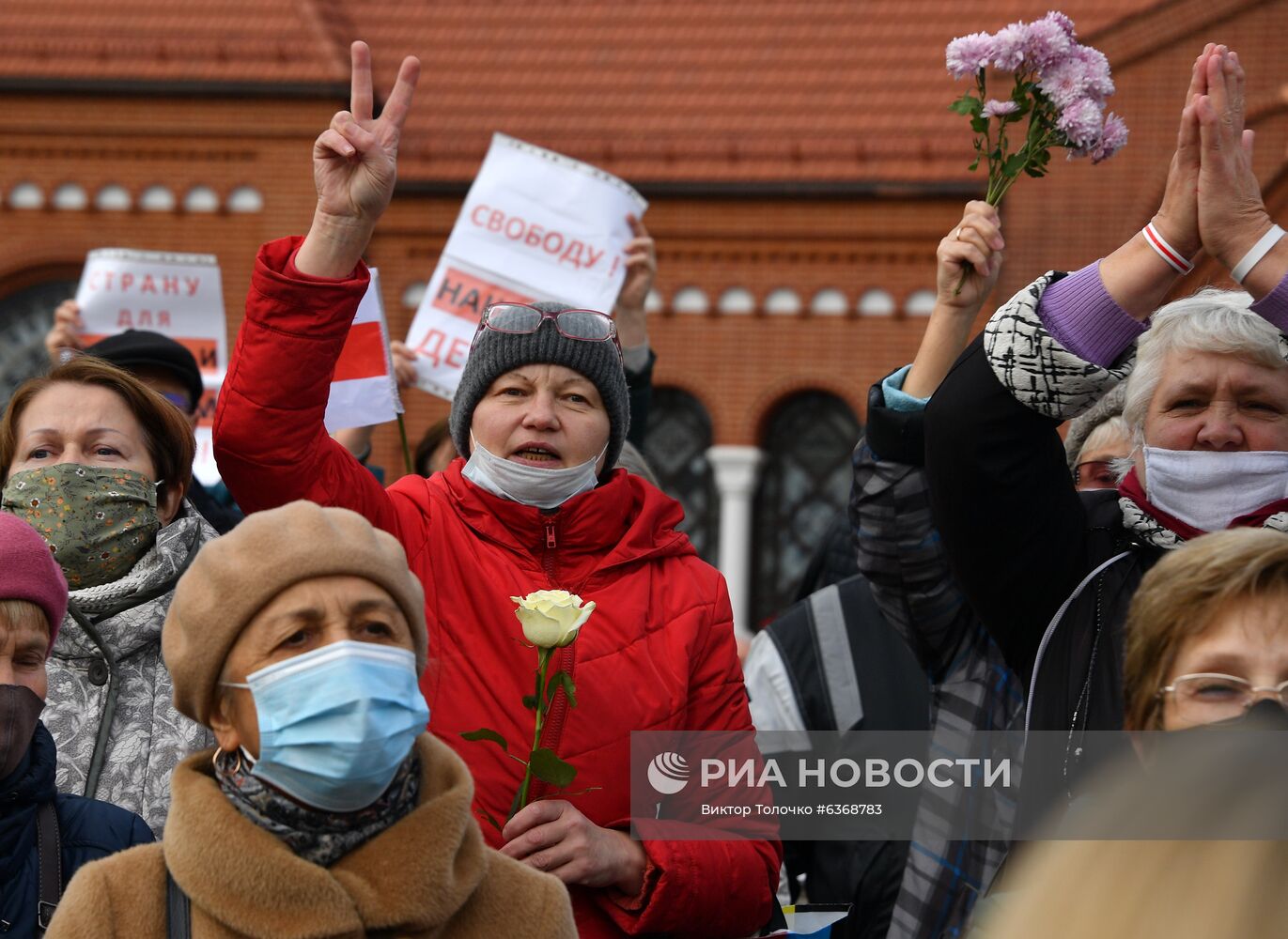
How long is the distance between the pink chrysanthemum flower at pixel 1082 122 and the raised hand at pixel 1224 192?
0.63m

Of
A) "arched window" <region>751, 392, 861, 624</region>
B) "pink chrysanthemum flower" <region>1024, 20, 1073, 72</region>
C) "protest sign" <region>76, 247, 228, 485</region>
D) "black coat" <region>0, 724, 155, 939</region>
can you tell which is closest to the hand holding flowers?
"black coat" <region>0, 724, 155, 939</region>

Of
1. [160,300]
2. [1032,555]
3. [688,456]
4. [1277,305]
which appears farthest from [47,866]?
[688,456]

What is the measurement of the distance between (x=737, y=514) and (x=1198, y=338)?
1108 cm

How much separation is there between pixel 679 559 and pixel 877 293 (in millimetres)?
11209

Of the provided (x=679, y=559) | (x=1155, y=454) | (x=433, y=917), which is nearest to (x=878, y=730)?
(x=679, y=559)

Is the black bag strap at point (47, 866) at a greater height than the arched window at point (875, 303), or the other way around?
the black bag strap at point (47, 866)

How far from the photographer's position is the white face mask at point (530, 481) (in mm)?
3492

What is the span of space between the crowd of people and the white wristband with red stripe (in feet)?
0.05

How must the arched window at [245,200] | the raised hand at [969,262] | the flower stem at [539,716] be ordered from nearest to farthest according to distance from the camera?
the flower stem at [539,716]
the raised hand at [969,262]
the arched window at [245,200]

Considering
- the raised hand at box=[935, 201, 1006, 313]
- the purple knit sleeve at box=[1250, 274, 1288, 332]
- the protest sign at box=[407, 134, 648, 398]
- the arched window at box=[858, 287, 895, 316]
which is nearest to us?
the purple knit sleeve at box=[1250, 274, 1288, 332]

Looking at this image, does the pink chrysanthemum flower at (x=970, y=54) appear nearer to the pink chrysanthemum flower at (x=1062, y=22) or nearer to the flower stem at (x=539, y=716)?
the pink chrysanthemum flower at (x=1062, y=22)

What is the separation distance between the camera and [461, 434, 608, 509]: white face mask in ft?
11.5

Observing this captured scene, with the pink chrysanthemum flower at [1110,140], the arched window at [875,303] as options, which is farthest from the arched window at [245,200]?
the pink chrysanthemum flower at [1110,140]

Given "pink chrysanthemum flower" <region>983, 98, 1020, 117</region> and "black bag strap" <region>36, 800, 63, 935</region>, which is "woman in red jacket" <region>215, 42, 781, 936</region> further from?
"pink chrysanthemum flower" <region>983, 98, 1020, 117</region>
